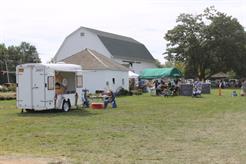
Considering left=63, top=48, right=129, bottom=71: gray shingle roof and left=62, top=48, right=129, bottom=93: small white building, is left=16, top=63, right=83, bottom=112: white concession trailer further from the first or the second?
left=63, top=48, right=129, bottom=71: gray shingle roof

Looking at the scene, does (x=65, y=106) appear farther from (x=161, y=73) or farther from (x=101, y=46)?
(x=101, y=46)

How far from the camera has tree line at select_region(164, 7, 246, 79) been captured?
8244 cm

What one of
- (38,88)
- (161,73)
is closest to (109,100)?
(38,88)

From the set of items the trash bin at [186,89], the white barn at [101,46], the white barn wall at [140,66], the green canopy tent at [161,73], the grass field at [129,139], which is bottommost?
the grass field at [129,139]

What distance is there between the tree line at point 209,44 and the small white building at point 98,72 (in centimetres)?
3429

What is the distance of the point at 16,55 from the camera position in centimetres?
10938

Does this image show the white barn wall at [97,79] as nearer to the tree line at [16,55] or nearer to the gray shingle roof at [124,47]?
the gray shingle roof at [124,47]

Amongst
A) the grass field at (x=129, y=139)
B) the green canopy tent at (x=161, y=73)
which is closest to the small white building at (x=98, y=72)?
the green canopy tent at (x=161, y=73)

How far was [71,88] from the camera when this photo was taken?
28078 mm

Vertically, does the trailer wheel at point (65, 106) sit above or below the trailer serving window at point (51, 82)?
below

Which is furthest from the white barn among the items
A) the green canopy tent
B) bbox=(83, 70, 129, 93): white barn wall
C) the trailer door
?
the trailer door

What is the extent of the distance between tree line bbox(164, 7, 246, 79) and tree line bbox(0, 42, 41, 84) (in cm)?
3380

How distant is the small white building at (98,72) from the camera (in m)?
48.0

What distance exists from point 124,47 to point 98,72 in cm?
3253
